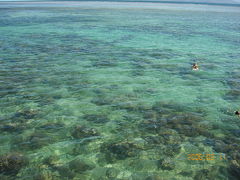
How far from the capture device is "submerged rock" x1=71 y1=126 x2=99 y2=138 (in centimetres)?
1384

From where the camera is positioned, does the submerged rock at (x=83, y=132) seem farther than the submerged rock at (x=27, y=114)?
No

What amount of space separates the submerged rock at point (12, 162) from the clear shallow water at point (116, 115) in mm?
45

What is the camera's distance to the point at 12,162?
1131cm

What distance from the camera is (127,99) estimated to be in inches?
733

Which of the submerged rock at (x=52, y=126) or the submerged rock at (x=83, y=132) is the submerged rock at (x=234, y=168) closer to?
the submerged rock at (x=83, y=132)

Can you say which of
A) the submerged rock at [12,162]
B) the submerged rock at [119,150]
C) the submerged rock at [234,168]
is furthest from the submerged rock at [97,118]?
the submerged rock at [234,168]

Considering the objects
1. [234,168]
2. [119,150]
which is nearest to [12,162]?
[119,150]

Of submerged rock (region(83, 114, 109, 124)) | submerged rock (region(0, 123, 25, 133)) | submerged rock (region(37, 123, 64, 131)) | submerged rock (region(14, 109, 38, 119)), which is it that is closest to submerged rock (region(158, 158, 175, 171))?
submerged rock (region(83, 114, 109, 124))

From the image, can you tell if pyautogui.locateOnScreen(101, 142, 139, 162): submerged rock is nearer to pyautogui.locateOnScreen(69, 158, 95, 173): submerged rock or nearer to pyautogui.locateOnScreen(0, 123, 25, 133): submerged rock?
pyautogui.locateOnScreen(69, 158, 95, 173): submerged rock

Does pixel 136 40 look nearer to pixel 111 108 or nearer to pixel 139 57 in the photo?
pixel 139 57

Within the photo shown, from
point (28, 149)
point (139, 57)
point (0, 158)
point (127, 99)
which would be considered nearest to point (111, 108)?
point (127, 99)

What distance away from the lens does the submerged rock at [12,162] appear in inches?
427

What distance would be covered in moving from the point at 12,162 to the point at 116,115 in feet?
23.8

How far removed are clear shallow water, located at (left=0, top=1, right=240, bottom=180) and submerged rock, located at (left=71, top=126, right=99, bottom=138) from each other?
6 centimetres
